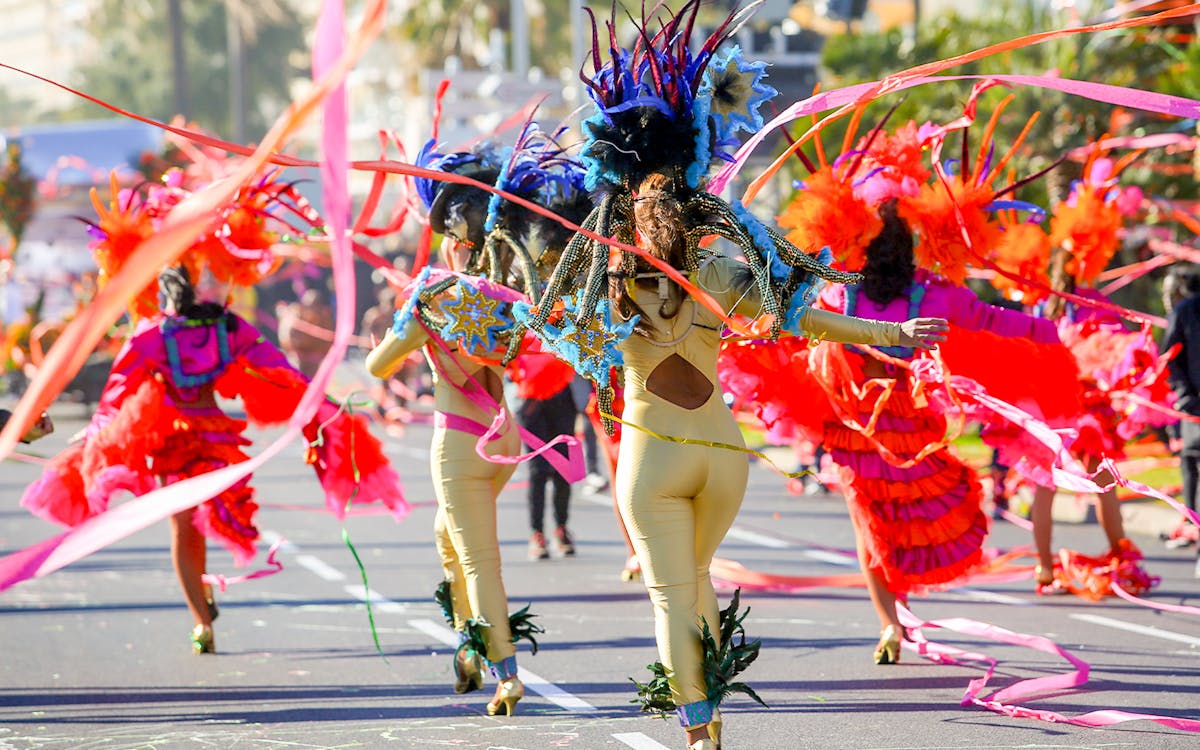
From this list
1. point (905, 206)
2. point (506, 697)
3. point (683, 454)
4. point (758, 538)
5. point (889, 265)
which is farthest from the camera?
point (758, 538)

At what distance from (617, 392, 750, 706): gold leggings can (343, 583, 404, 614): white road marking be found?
391 centimetres

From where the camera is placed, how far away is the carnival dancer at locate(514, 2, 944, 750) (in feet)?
16.6

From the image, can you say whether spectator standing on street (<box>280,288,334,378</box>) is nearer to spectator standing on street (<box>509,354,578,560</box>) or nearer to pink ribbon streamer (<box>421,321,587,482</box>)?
spectator standing on street (<box>509,354,578,560</box>)

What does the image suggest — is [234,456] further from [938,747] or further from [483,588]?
[938,747]

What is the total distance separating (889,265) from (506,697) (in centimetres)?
247

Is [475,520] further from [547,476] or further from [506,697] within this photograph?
[547,476]

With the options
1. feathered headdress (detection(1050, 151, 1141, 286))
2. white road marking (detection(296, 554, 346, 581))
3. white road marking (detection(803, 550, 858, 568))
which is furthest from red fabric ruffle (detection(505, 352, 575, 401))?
feathered headdress (detection(1050, 151, 1141, 286))

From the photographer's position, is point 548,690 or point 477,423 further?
point 548,690

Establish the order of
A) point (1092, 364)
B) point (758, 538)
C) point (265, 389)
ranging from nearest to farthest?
point (265, 389) < point (1092, 364) < point (758, 538)

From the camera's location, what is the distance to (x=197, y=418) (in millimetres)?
7824

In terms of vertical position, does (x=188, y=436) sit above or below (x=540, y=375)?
below

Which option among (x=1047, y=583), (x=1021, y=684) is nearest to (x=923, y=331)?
(x=1021, y=684)

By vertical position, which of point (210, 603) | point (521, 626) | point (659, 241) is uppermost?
point (659, 241)

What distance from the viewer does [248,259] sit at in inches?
318
